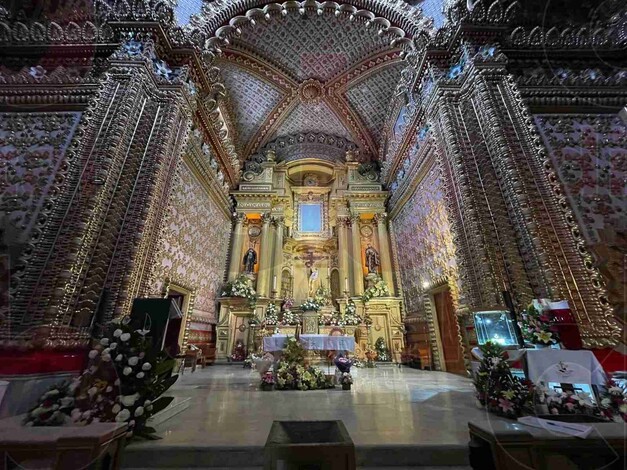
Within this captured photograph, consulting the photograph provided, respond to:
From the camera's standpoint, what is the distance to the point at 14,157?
16.3 feet

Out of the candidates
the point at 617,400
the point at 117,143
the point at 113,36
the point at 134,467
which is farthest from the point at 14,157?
the point at 617,400

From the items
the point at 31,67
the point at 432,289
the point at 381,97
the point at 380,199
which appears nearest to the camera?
the point at 31,67

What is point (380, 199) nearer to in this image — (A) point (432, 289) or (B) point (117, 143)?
(A) point (432, 289)

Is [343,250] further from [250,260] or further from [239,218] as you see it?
[239,218]

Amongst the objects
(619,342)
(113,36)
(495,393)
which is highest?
(113,36)

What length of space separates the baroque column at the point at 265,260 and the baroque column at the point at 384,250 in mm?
4878

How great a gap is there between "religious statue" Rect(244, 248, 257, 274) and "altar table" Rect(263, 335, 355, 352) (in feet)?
19.9

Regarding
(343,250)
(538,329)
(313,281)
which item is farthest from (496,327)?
(313,281)

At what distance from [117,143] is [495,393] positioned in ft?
22.7

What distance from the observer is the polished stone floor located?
2.19m

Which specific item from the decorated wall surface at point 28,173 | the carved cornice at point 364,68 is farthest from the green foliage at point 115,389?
the carved cornice at point 364,68

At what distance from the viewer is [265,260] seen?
11758 mm

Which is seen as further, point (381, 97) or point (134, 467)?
point (381, 97)

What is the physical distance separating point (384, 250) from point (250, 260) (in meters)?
5.88
